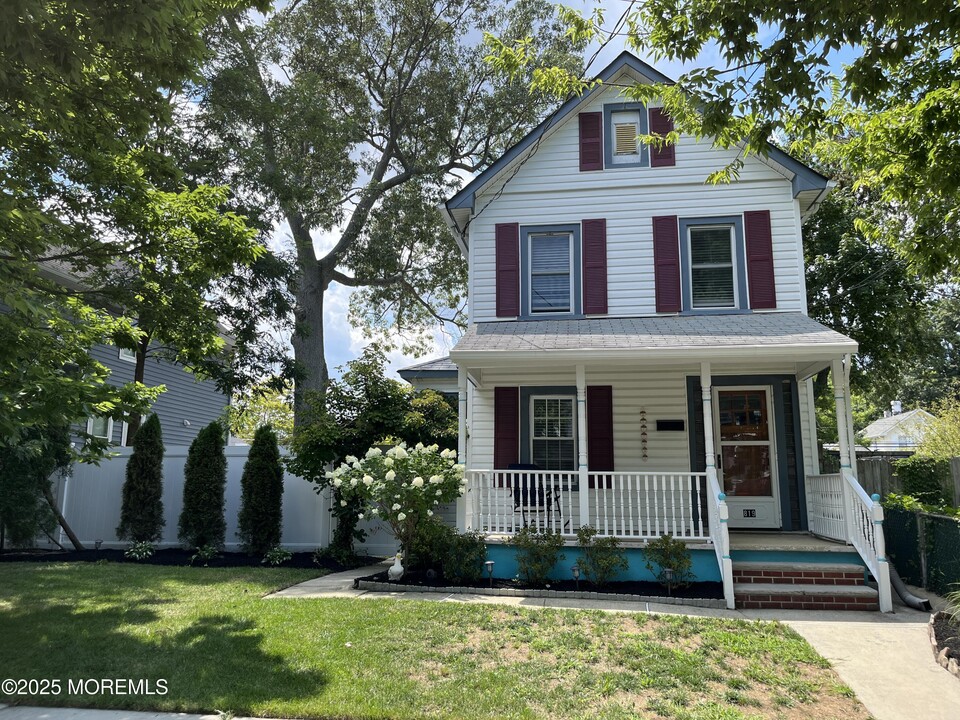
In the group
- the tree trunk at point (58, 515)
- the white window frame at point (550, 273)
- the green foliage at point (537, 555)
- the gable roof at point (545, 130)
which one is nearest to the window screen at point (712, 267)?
the gable roof at point (545, 130)

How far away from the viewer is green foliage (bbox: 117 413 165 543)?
12070 mm

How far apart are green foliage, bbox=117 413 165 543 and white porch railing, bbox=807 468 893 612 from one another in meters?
11.3

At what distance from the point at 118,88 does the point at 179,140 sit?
12.4 metres

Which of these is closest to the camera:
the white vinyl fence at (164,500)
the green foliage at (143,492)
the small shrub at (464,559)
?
the small shrub at (464,559)

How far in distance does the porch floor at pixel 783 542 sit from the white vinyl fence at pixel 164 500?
738cm

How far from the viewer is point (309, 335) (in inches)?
727

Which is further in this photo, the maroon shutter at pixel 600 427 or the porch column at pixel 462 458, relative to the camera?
the maroon shutter at pixel 600 427

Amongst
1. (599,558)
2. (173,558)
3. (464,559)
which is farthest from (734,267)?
(173,558)

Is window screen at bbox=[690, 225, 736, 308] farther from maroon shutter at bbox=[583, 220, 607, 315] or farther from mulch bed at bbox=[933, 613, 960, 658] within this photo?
mulch bed at bbox=[933, 613, 960, 658]

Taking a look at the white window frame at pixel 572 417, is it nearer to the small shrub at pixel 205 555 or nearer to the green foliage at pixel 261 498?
the green foliage at pixel 261 498

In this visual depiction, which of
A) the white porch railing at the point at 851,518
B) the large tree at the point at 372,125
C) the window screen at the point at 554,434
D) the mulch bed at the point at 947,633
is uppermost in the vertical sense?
the large tree at the point at 372,125

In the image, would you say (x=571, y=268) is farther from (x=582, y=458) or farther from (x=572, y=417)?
(x=582, y=458)

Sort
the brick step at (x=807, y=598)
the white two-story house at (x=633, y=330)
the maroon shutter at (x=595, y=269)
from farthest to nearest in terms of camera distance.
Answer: the maroon shutter at (x=595, y=269)
the white two-story house at (x=633, y=330)
the brick step at (x=807, y=598)

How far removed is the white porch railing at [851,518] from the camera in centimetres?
762
